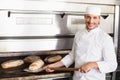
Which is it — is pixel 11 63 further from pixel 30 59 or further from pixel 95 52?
pixel 95 52

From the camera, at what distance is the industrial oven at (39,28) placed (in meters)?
1.83

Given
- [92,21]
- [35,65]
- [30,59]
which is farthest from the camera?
[30,59]

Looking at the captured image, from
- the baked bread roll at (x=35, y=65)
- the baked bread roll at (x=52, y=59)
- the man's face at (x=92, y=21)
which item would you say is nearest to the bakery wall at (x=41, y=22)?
the baked bread roll at (x=52, y=59)

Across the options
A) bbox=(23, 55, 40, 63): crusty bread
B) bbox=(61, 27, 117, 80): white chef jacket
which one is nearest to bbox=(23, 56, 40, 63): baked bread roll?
bbox=(23, 55, 40, 63): crusty bread

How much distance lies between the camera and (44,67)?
5.78ft

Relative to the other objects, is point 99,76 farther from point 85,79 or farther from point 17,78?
point 17,78

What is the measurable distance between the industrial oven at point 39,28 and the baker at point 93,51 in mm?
187

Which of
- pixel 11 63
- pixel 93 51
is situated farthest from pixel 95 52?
pixel 11 63

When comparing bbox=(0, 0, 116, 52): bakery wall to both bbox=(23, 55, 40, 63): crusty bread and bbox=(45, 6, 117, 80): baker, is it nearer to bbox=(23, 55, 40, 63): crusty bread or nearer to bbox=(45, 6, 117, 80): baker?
bbox=(23, 55, 40, 63): crusty bread

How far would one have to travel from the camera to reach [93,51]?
5.52 ft

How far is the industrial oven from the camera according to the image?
183cm

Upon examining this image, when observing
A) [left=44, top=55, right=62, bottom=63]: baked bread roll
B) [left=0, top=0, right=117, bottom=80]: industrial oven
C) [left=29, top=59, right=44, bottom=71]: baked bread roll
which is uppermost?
[left=0, top=0, right=117, bottom=80]: industrial oven

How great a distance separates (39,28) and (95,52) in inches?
22.6

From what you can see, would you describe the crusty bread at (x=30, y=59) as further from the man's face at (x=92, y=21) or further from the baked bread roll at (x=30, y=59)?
the man's face at (x=92, y=21)
